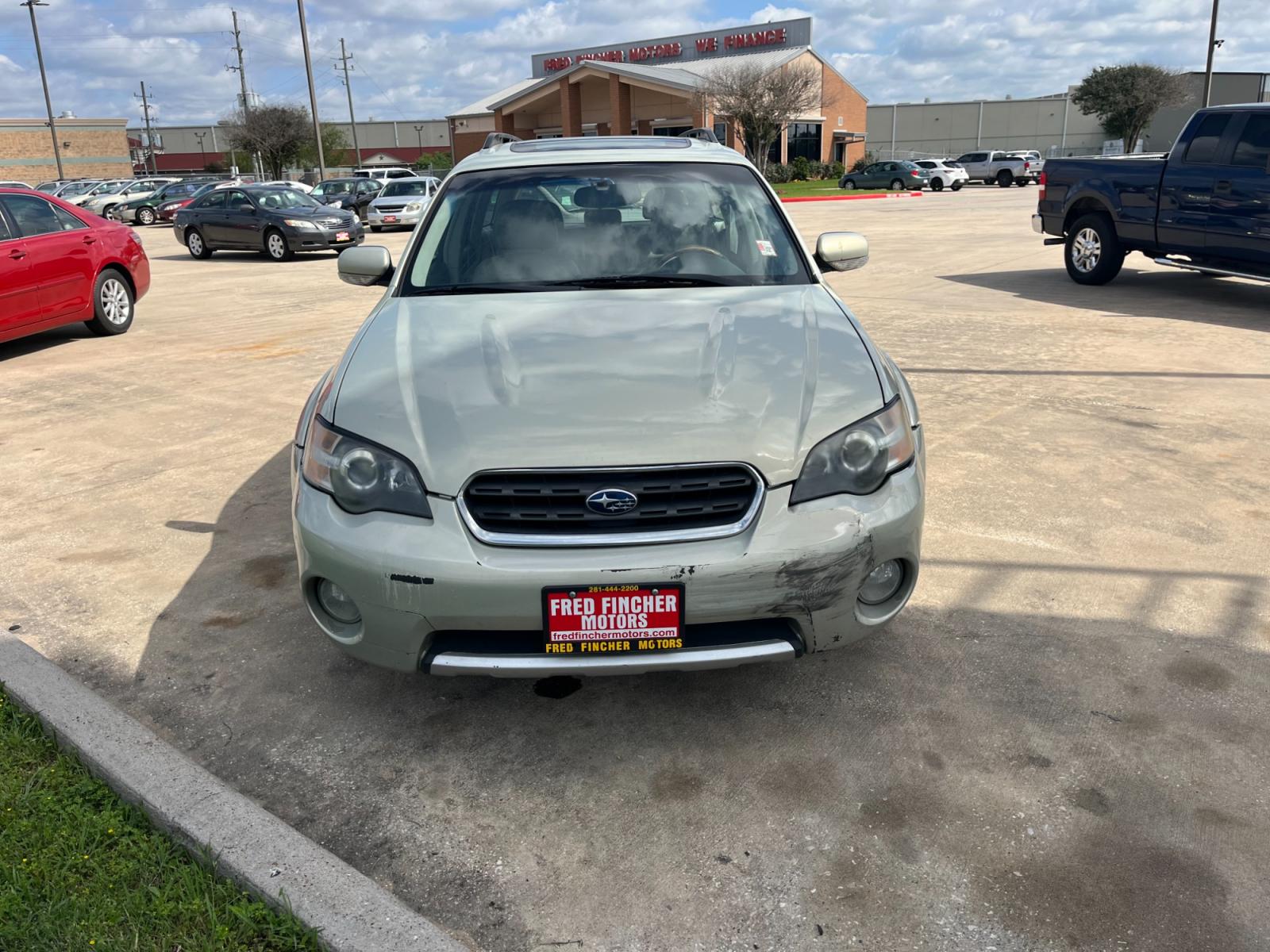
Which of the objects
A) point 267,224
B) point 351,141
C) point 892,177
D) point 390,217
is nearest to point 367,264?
point 267,224

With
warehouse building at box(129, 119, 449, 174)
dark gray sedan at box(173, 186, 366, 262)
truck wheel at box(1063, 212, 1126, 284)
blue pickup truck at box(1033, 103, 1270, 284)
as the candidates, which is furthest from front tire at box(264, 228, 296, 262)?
warehouse building at box(129, 119, 449, 174)

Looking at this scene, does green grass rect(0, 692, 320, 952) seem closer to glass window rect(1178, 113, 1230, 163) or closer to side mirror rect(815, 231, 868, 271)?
side mirror rect(815, 231, 868, 271)

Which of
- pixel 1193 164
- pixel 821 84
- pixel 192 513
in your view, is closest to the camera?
pixel 192 513

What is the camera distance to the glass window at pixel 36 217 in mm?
8805

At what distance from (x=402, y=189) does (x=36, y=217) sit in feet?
59.5

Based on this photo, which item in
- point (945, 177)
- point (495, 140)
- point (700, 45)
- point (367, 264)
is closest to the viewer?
point (367, 264)

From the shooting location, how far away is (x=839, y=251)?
4.50 meters

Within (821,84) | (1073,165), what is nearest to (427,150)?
(821,84)

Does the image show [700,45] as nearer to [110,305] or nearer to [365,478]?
[110,305]

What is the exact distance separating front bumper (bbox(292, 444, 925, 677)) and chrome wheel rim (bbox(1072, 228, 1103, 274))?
10325mm

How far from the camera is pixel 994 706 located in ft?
10.2

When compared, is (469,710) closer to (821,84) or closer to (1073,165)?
(1073,165)

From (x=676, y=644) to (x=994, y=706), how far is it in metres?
1.17

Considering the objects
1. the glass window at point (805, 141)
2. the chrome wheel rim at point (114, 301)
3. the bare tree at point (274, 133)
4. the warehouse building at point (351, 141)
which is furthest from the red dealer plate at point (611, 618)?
the warehouse building at point (351, 141)
